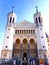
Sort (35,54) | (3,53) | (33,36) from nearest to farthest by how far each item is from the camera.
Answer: (3,53)
(35,54)
(33,36)

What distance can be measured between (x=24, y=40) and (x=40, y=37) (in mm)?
4288

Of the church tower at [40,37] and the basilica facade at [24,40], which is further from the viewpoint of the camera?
the basilica facade at [24,40]

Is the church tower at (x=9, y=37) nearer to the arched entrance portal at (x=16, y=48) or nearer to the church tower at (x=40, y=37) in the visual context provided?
the arched entrance portal at (x=16, y=48)

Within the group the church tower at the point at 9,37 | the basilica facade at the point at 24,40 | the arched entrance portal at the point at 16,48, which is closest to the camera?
the church tower at the point at 9,37

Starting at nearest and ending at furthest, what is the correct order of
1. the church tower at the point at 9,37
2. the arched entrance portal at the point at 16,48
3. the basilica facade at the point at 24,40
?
the church tower at the point at 9,37 → the basilica facade at the point at 24,40 → the arched entrance portal at the point at 16,48

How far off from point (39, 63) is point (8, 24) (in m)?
13.1

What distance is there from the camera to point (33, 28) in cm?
2742

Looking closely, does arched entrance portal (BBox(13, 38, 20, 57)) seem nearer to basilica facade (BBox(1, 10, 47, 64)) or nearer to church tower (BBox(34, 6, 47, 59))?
basilica facade (BBox(1, 10, 47, 64))

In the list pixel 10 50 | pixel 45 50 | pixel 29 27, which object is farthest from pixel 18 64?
pixel 29 27

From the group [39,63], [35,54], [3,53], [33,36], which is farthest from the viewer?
[33,36]

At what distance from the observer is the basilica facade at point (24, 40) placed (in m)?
23.1

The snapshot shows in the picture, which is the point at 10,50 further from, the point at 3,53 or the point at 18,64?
the point at 18,64

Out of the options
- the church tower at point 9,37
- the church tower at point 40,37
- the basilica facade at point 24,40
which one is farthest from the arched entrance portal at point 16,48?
the church tower at point 40,37

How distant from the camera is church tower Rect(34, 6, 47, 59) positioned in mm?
22609
